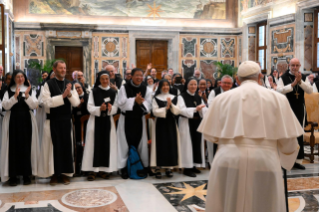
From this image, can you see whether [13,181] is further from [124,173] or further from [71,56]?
[71,56]

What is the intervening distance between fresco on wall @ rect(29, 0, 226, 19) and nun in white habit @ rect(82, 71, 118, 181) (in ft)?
28.5

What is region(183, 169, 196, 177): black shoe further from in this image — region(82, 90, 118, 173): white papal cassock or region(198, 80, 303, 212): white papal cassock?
region(198, 80, 303, 212): white papal cassock

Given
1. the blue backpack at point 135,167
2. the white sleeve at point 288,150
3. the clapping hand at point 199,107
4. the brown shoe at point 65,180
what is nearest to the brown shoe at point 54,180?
the brown shoe at point 65,180

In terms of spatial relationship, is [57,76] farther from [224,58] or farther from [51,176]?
[224,58]

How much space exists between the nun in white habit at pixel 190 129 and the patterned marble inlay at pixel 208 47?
8631 mm

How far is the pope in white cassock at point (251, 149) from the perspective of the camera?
296cm

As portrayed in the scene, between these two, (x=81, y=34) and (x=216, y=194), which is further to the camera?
(x=81, y=34)

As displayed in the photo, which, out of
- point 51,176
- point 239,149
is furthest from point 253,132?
point 51,176

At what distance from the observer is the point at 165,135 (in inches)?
242

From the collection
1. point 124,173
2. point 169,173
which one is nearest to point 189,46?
point 169,173

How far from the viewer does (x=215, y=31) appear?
14.9 m

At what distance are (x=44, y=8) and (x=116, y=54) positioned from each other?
10.4 feet

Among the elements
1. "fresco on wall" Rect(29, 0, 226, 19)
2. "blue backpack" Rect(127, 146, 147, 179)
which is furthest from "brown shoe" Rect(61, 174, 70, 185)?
"fresco on wall" Rect(29, 0, 226, 19)

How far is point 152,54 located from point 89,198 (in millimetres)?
10412
